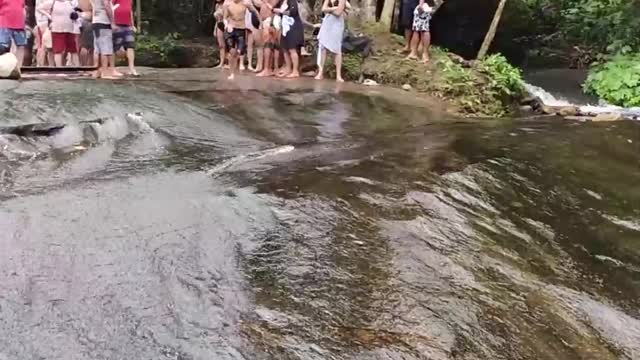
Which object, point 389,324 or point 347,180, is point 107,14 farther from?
point 389,324

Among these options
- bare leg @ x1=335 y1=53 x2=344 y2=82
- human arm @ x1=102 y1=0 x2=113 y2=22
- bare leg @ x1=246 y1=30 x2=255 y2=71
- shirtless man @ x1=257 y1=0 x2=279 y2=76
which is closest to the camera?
human arm @ x1=102 y1=0 x2=113 y2=22

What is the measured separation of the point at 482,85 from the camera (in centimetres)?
1242

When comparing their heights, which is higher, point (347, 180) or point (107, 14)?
point (107, 14)

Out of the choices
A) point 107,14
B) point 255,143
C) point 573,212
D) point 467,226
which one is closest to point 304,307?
point 467,226

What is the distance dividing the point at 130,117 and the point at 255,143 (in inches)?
57.1

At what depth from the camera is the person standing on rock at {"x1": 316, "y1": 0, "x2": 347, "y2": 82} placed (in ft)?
39.5

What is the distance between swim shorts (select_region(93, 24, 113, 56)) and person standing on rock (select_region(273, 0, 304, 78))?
109 inches

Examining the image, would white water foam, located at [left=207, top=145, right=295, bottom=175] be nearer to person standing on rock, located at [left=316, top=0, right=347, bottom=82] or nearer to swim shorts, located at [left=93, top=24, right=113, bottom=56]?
swim shorts, located at [left=93, top=24, right=113, bottom=56]

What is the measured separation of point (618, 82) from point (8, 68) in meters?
10.3

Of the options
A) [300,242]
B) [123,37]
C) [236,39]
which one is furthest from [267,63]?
[300,242]

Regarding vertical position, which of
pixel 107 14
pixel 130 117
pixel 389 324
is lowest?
pixel 389 324

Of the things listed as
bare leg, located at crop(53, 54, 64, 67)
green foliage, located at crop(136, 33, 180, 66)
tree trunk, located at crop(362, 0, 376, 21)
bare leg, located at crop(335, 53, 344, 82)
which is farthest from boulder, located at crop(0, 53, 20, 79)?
green foliage, located at crop(136, 33, 180, 66)

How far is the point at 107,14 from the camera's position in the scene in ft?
34.9

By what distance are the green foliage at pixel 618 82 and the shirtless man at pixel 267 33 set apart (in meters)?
6.08
